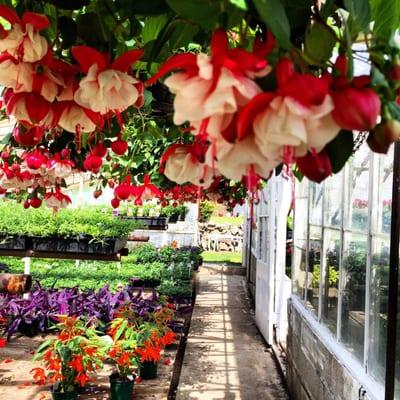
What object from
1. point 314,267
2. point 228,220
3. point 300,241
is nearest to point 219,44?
point 314,267

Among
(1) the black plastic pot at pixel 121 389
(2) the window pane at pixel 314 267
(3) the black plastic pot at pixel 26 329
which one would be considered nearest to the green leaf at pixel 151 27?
(2) the window pane at pixel 314 267

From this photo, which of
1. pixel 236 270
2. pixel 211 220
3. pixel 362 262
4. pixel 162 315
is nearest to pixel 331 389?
pixel 362 262

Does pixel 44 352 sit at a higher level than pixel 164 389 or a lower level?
higher

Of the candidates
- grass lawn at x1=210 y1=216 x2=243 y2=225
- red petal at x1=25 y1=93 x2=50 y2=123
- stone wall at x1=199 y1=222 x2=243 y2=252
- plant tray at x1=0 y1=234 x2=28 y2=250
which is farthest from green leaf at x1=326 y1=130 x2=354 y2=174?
grass lawn at x1=210 y1=216 x2=243 y2=225

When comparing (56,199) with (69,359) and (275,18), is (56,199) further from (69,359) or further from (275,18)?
(275,18)

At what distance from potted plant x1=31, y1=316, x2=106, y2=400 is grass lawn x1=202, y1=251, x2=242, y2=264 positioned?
407 inches

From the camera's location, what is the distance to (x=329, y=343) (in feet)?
8.49

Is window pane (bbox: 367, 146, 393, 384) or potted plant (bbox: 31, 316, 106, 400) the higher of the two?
window pane (bbox: 367, 146, 393, 384)

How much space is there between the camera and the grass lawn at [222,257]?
45.5ft

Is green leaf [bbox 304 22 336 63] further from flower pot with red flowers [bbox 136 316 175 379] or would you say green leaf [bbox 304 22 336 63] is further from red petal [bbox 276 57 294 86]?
flower pot with red flowers [bbox 136 316 175 379]

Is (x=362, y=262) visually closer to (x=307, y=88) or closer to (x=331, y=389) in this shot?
(x=331, y=389)

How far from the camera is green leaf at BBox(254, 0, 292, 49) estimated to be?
0.40m

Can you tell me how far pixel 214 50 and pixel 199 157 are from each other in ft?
0.41

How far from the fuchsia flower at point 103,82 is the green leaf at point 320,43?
24 cm
